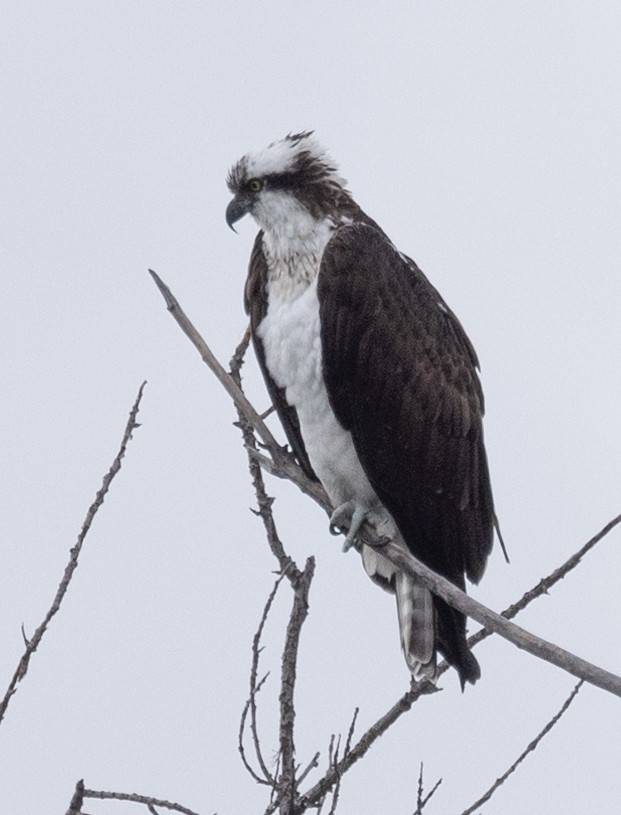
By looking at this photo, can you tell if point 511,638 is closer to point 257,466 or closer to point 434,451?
point 257,466

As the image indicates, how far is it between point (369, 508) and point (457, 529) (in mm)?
399

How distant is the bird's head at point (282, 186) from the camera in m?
5.52

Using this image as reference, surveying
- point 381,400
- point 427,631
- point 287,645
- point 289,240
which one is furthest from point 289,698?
point 289,240

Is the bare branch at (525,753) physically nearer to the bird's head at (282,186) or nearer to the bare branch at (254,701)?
the bare branch at (254,701)

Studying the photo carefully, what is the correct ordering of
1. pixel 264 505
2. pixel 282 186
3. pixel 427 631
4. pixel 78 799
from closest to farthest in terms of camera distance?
pixel 78 799
pixel 264 505
pixel 427 631
pixel 282 186

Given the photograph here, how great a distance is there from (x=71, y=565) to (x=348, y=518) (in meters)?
2.11

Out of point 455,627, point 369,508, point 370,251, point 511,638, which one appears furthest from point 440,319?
point 511,638

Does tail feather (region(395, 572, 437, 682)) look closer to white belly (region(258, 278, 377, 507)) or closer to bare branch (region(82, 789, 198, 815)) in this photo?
white belly (region(258, 278, 377, 507))

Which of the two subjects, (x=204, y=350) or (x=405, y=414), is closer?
(x=204, y=350)

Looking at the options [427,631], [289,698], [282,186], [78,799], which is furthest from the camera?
[282,186]

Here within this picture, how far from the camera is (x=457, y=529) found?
17.1ft

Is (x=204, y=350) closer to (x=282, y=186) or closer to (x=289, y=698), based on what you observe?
(x=289, y=698)

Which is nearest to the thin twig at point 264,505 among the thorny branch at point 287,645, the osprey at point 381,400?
the thorny branch at point 287,645

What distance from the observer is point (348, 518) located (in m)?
5.32
